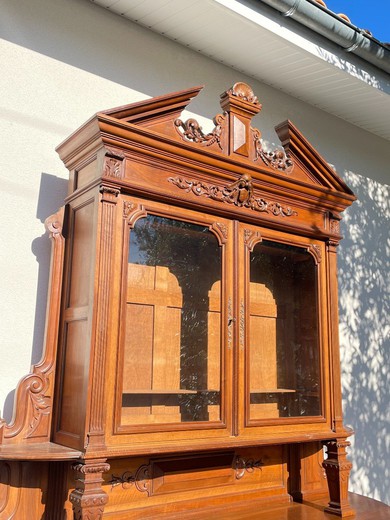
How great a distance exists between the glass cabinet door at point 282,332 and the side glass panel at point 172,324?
0.55 feet

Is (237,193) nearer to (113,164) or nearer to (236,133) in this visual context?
(236,133)

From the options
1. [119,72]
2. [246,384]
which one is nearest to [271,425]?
[246,384]

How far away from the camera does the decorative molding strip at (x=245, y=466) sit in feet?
7.59

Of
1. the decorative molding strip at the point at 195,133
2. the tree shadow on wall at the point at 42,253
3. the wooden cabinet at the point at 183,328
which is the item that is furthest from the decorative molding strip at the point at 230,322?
the tree shadow on wall at the point at 42,253

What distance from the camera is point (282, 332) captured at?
95.7 inches

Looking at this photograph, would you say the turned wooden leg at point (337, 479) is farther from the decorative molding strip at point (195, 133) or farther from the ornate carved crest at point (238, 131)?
the decorative molding strip at point (195, 133)

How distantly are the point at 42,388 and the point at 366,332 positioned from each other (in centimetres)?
224

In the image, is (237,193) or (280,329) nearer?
(237,193)

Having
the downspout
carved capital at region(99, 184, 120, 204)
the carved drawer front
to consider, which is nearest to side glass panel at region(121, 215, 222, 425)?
carved capital at region(99, 184, 120, 204)

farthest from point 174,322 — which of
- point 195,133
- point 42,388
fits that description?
point 195,133

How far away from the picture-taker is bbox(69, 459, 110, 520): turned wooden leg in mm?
1701

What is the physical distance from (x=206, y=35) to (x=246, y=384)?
174 centimetres

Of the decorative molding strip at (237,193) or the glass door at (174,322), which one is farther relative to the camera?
the decorative molding strip at (237,193)

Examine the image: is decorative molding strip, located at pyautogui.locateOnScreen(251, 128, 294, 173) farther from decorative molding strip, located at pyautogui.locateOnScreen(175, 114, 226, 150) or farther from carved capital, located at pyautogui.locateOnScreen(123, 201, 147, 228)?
carved capital, located at pyautogui.locateOnScreen(123, 201, 147, 228)
